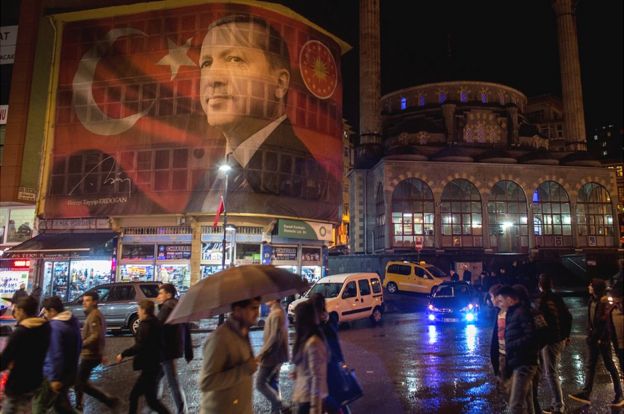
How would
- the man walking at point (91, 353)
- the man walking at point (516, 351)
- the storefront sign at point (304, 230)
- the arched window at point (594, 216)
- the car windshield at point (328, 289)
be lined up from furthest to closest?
1. the arched window at point (594, 216)
2. the storefront sign at point (304, 230)
3. the car windshield at point (328, 289)
4. the man walking at point (91, 353)
5. the man walking at point (516, 351)

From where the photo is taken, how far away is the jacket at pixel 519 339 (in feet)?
18.1

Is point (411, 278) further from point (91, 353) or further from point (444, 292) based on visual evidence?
point (91, 353)

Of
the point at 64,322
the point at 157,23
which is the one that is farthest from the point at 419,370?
the point at 157,23

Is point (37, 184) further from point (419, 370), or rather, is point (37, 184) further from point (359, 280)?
point (419, 370)

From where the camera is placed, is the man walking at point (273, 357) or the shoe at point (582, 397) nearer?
the man walking at point (273, 357)

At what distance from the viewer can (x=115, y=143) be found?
25625 millimetres

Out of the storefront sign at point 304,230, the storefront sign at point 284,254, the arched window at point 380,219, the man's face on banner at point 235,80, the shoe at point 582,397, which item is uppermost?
the man's face on banner at point 235,80

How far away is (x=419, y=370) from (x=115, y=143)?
2208 cm

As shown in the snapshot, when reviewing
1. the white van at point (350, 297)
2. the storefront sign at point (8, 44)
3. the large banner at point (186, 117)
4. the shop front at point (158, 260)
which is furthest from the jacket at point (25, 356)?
the storefront sign at point (8, 44)

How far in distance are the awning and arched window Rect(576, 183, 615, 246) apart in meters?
37.8

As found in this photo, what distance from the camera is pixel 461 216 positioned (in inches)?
1534

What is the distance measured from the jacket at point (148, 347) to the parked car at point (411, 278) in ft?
68.2

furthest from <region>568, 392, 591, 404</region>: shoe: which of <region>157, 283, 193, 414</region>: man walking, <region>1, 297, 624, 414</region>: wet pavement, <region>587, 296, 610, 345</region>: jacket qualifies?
<region>157, 283, 193, 414</region>: man walking

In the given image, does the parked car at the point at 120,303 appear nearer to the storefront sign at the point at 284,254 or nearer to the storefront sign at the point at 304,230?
the storefront sign at the point at 304,230
